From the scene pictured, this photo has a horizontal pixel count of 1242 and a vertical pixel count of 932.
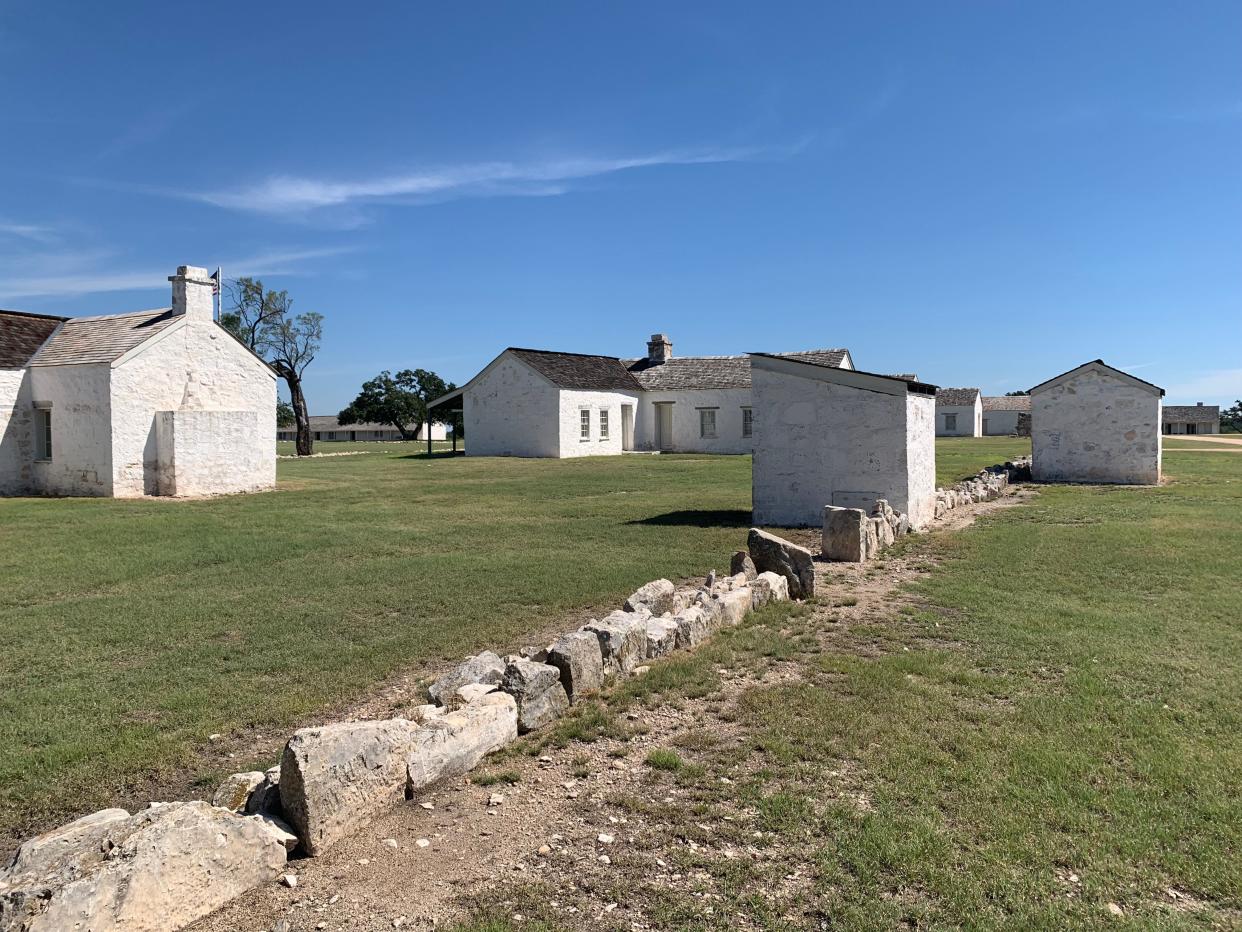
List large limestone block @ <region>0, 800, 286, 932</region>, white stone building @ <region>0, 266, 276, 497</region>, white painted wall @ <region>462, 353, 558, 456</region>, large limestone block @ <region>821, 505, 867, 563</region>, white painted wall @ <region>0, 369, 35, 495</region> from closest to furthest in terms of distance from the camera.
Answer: large limestone block @ <region>0, 800, 286, 932</region>
large limestone block @ <region>821, 505, 867, 563</region>
white stone building @ <region>0, 266, 276, 497</region>
white painted wall @ <region>0, 369, 35, 495</region>
white painted wall @ <region>462, 353, 558, 456</region>

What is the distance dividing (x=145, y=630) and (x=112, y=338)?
16477 millimetres

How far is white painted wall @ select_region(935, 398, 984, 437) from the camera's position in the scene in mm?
61750

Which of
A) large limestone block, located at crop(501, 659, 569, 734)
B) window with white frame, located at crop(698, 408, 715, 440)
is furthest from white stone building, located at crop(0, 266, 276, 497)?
window with white frame, located at crop(698, 408, 715, 440)

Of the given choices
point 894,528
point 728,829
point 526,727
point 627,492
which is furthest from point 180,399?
point 728,829

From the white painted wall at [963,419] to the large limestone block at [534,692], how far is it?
2439 inches

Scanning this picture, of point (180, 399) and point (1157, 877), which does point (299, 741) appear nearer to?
point (1157, 877)

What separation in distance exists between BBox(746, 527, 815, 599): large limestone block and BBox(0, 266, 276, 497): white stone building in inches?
642

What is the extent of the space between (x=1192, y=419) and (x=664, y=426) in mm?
59639

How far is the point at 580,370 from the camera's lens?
36.8 metres

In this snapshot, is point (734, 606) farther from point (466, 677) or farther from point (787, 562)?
point (466, 677)

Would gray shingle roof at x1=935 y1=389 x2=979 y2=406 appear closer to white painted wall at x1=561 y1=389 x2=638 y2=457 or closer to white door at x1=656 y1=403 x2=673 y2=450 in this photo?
white door at x1=656 y1=403 x2=673 y2=450

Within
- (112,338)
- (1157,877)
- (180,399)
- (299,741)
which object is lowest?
(1157,877)

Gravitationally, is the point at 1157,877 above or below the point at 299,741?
below

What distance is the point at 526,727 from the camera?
15.7 feet
